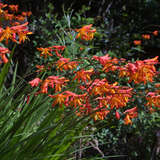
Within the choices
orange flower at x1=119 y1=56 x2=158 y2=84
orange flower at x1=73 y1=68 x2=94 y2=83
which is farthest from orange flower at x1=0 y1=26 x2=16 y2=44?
orange flower at x1=119 y1=56 x2=158 y2=84

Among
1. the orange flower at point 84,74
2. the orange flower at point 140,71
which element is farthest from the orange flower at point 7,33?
the orange flower at point 140,71

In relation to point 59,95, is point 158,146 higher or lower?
lower

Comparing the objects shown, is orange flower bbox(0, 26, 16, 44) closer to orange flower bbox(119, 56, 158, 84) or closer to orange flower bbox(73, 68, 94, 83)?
orange flower bbox(73, 68, 94, 83)

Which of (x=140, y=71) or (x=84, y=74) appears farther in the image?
(x=84, y=74)

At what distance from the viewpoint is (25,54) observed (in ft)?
15.7

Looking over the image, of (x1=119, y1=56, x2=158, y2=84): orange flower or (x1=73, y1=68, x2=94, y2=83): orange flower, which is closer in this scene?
(x1=119, y1=56, x2=158, y2=84): orange flower

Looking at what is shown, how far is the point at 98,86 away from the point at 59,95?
0.25 meters

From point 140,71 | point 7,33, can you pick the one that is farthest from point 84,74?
point 7,33

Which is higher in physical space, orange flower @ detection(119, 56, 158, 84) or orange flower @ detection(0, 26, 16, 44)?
orange flower @ detection(0, 26, 16, 44)

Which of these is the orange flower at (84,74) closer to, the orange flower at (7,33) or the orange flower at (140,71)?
the orange flower at (140,71)

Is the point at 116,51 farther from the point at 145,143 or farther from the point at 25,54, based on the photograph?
the point at 145,143

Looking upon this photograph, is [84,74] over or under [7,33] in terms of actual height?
under

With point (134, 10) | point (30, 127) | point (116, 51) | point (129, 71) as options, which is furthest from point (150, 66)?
point (134, 10)

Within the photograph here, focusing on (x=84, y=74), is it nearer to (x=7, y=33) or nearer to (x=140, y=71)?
(x=140, y=71)
